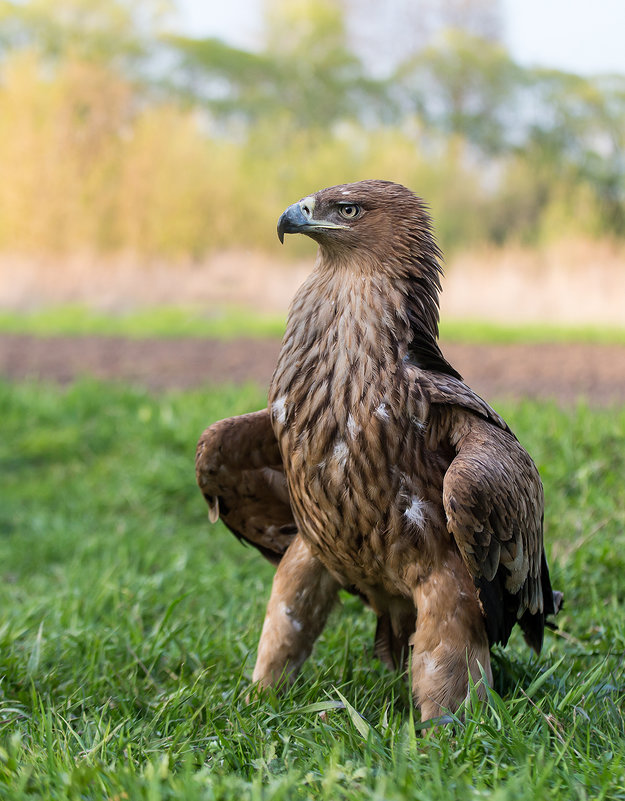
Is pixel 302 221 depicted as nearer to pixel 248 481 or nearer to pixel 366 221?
pixel 366 221

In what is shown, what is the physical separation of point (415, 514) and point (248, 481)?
76 cm

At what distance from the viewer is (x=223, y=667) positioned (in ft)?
10.5

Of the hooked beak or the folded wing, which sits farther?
the hooked beak

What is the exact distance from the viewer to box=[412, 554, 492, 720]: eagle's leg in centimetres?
253

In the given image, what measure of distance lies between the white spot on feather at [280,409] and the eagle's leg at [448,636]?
65 centimetres

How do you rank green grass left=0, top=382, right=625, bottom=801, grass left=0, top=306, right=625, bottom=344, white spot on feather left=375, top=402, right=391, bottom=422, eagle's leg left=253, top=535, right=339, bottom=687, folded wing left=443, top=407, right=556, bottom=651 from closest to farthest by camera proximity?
green grass left=0, top=382, right=625, bottom=801 < folded wing left=443, top=407, right=556, bottom=651 < white spot on feather left=375, top=402, right=391, bottom=422 < eagle's leg left=253, top=535, right=339, bottom=687 < grass left=0, top=306, right=625, bottom=344

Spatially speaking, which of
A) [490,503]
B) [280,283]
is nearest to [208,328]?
[280,283]

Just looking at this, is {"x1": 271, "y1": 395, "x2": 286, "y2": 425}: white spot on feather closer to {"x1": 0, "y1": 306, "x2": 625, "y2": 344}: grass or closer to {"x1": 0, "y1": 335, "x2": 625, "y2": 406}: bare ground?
{"x1": 0, "y1": 335, "x2": 625, "y2": 406}: bare ground

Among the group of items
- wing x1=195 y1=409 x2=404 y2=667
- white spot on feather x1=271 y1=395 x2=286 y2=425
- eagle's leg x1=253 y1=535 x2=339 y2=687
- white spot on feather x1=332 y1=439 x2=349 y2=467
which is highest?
white spot on feather x1=271 y1=395 x2=286 y2=425

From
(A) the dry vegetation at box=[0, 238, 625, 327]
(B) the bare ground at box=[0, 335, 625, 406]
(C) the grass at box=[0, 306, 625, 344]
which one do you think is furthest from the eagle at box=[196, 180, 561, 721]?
(A) the dry vegetation at box=[0, 238, 625, 327]

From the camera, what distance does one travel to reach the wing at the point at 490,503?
7.66 ft

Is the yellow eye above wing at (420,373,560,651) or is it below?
above

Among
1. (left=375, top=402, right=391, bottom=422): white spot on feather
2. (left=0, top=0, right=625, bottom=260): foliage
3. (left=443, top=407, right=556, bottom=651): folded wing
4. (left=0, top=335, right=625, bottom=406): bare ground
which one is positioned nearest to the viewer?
(left=443, top=407, right=556, bottom=651): folded wing

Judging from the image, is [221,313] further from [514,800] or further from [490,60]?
[490,60]
